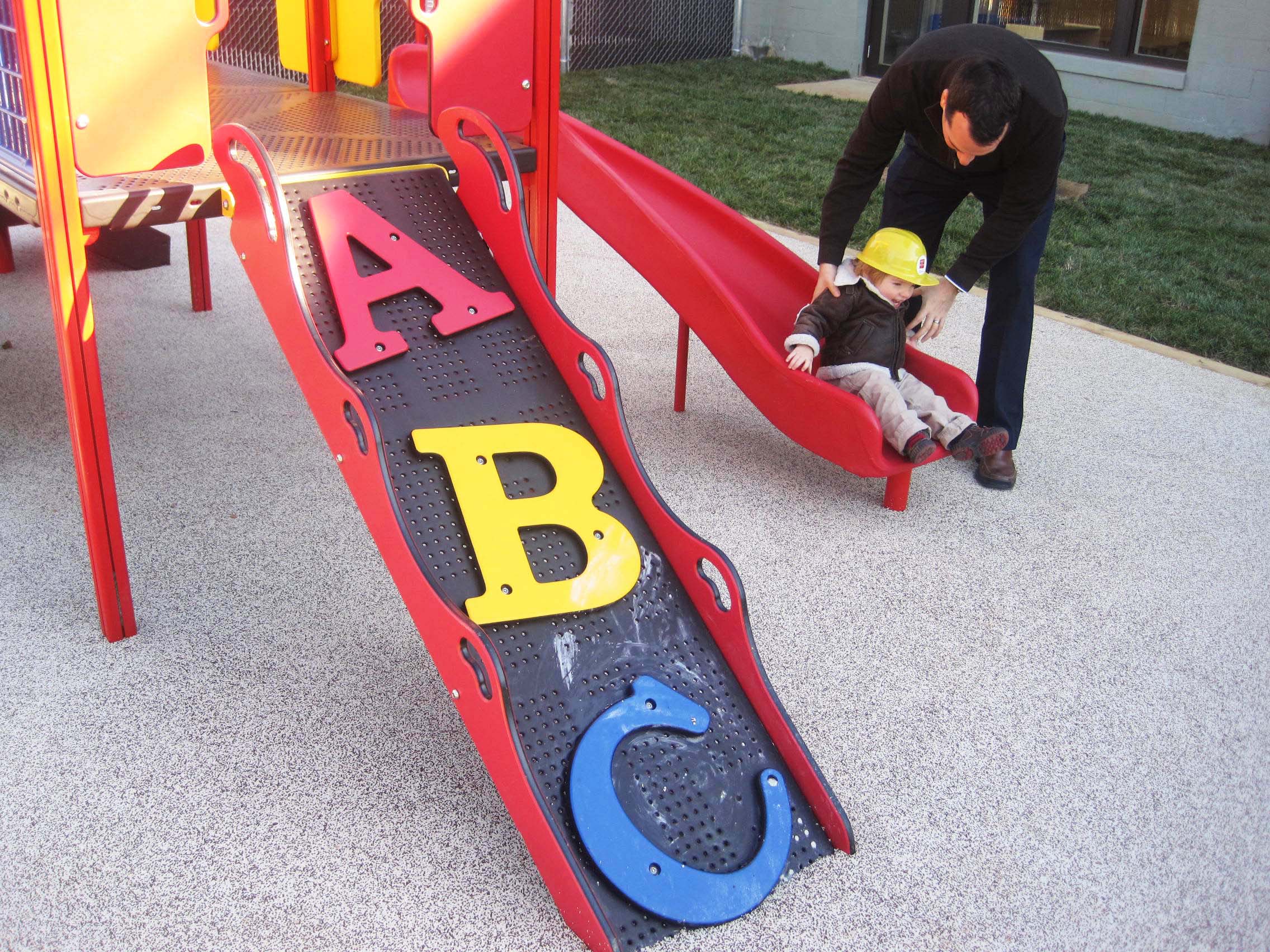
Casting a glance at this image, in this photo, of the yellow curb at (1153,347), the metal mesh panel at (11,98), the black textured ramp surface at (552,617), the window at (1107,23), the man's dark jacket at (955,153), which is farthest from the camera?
the window at (1107,23)

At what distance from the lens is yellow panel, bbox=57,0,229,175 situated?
1.87 metres

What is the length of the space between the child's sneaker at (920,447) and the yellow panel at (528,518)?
3.05 feet

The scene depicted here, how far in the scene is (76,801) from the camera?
1.80m

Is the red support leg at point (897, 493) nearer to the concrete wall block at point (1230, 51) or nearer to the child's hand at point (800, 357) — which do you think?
the child's hand at point (800, 357)

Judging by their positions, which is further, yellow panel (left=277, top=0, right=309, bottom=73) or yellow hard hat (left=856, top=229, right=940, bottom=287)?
yellow panel (left=277, top=0, right=309, bottom=73)

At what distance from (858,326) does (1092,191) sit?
12.2 ft

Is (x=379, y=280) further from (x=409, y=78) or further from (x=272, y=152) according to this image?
(x=409, y=78)

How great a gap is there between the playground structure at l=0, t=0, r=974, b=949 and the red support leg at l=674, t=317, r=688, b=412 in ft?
2.17

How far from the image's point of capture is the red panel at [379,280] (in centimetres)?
213

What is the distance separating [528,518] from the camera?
198cm

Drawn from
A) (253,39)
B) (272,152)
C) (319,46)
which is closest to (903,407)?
(272,152)

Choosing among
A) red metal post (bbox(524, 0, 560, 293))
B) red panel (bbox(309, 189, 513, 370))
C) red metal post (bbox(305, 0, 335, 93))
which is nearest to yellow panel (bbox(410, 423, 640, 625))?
red panel (bbox(309, 189, 513, 370))

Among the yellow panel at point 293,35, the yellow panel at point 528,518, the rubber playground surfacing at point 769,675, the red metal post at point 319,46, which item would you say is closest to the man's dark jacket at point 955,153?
the rubber playground surfacing at point 769,675

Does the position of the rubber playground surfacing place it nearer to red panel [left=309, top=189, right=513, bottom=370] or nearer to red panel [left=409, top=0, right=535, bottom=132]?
red panel [left=309, top=189, right=513, bottom=370]
